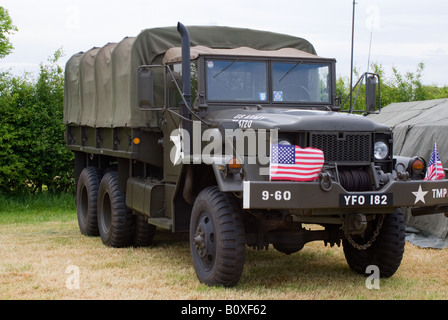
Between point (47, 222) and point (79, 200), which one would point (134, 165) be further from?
point (47, 222)

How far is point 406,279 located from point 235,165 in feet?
7.82

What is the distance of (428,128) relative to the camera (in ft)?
35.2

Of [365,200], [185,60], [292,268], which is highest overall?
[185,60]

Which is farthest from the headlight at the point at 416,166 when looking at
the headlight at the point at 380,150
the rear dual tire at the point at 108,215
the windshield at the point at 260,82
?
the rear dual tire at the point at 108,215

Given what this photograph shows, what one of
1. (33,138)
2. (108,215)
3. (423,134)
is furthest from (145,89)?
(33,138)

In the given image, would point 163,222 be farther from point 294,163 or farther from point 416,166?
point 416,166

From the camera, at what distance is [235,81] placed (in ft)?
25.7

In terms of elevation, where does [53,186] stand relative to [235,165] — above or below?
below

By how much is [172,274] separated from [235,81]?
7.01 ft

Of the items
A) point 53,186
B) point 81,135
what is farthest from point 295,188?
point 53,186

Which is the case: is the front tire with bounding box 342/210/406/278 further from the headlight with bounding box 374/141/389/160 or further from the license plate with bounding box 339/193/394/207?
the license plate with bounding box 339/193/394/207

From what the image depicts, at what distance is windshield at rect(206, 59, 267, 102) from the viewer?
778cm

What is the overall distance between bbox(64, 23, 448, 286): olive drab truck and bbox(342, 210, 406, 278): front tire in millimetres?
12

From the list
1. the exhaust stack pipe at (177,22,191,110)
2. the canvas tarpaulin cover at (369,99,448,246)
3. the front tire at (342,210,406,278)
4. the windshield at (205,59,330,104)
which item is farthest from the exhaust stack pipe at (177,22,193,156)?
the canvas tarpaulin cover at (369,99,448,246)
